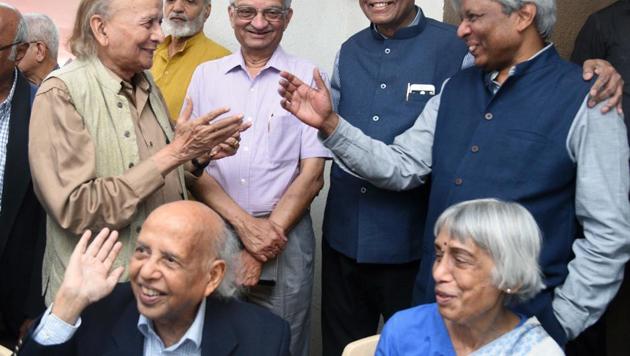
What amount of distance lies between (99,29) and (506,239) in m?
1.45

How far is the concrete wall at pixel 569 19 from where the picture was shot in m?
3.80

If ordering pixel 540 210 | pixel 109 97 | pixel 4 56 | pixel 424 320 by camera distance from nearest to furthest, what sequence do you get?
1. pixel 424 320
2. pixel 540 210
3. pixel 109 97
4. pixel 4 56

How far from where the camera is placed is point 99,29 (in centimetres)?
275

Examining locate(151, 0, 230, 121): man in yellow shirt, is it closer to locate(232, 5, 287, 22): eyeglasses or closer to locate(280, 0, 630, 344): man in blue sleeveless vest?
locate(232, 5, 287, 22): eyeglasses

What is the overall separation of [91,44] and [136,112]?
10.3 inches

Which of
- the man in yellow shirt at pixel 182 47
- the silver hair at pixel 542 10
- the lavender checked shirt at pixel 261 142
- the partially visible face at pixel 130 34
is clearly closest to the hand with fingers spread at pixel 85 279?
the partially visible face at pixel 130 34

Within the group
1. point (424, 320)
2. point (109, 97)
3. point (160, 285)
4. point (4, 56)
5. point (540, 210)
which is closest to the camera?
point (160, 285)

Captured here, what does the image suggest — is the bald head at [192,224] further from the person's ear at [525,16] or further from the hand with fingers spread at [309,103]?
the person's ear at [525,16]

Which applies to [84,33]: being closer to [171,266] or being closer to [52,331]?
[171,266]

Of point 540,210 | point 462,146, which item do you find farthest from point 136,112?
point 540,210

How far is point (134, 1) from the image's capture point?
274 centimetres

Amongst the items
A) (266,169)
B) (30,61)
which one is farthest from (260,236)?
(30,61)

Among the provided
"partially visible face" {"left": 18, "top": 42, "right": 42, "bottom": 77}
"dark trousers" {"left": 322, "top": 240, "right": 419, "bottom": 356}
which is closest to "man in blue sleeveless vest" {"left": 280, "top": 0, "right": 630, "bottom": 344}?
"dark trousers" {"left": 322, "top": 240, "right": 419, "bottom": 356}

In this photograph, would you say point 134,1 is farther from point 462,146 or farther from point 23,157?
point 462,146
